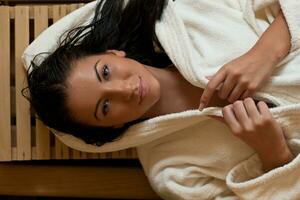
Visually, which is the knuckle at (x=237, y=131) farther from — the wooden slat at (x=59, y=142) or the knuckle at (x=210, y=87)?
the wooden slat at (x=59, y=142)

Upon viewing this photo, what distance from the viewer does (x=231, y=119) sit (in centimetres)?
101

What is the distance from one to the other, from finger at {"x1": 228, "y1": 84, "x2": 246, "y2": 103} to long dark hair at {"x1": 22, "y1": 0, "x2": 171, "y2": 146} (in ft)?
0.64

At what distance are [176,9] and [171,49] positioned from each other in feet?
0.31

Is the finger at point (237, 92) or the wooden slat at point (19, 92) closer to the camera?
the finger at point (237, 92)

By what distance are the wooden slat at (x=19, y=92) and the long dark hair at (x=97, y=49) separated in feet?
0.13

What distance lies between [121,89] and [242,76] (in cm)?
23

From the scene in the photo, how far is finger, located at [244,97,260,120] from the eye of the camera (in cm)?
99

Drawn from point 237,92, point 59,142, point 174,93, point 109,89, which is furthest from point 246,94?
point 59,142

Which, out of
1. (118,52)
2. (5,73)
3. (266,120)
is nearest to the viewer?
(266,120)

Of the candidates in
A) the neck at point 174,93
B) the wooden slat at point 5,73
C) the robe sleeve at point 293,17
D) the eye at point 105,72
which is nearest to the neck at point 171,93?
the neck at point 174,93

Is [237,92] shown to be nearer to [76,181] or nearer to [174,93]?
[174,93]

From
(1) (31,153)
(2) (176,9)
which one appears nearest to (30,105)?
(1) (31,153)

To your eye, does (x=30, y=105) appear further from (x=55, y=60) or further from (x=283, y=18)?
(x=283, y=18)

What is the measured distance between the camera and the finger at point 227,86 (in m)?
1.00
